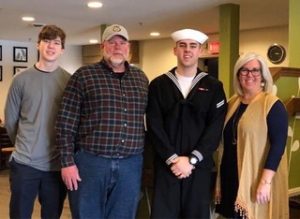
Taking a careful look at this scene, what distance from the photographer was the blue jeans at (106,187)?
2.20 metres

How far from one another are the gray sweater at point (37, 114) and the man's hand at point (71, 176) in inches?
8.2

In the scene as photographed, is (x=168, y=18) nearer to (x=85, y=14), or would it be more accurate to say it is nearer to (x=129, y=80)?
(x=85, y=14)

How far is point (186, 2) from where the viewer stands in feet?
18.6

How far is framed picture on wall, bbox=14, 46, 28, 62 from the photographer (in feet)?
33.2

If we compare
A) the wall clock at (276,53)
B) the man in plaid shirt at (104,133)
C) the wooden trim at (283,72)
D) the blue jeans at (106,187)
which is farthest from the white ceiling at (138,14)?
the blue jeans at (106,187)

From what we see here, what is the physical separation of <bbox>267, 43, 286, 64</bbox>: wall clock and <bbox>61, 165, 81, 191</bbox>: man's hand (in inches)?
242

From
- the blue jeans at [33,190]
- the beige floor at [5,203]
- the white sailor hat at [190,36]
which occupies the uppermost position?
the white sailor hat at [190,36]

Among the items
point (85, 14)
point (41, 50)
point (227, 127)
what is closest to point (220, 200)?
point (227, 127)

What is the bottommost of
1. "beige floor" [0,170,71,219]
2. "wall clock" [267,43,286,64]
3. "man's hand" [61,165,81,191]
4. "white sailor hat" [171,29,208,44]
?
"beige floor" [0,170,71,219]

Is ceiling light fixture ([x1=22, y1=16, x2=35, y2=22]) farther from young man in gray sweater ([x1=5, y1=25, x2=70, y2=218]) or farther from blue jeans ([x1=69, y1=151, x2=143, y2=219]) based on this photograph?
blue jeans ([x1=69, y1=151, x2=143, y2=219])

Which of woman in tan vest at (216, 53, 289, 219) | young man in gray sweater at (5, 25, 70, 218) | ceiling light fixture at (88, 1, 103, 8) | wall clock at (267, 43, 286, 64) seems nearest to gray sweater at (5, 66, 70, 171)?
young man in gray sweater at (5, 25, 70, 218)

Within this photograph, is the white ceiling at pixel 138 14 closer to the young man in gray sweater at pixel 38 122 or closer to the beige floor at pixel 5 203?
the beige floor at pixel 5 203

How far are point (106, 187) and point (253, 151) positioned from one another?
0.74 m

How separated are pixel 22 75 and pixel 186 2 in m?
3.67
